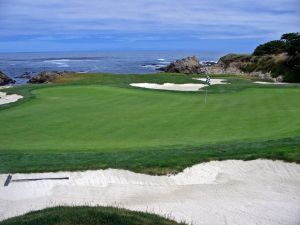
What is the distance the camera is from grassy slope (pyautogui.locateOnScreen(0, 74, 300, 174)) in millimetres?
10242

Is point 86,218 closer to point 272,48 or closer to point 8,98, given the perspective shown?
point 8,98

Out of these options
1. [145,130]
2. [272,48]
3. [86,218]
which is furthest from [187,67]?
[86,218]

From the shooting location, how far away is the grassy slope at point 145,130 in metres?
10.2

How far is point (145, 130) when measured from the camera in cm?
1376

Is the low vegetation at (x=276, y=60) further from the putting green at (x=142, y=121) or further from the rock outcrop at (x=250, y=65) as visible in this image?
the putting green at (x=142, y=121)

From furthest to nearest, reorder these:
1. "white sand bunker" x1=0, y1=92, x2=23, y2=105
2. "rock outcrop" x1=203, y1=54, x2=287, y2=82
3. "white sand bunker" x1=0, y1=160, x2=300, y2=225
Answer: "rock outcrop" x1=203, y1=54, x2=287, y2=82, "white sand bunker" x1=0, y1=92, x2=23, y2=105, "white sand bunker" x1=0, y1=160, x2=300, y2=225

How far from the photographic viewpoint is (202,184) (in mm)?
9273

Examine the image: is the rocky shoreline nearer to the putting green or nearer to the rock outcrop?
the rock outcrop

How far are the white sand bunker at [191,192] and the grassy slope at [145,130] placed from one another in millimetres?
352

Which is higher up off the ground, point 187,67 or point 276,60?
point 276,60

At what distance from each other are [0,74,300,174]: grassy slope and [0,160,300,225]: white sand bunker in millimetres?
352

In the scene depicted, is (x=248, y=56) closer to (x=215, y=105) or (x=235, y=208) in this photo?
(x=215, y=105)

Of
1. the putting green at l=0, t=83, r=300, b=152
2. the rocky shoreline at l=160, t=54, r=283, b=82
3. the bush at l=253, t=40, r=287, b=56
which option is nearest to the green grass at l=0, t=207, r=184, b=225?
the putting green at l=0, t=83, r=300, b=152

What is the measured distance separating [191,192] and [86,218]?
3255 mm
